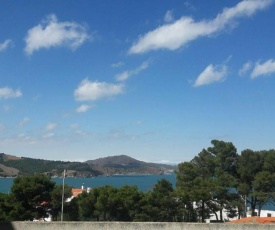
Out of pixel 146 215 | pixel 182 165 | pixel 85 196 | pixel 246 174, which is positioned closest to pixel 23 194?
pixel 85 196

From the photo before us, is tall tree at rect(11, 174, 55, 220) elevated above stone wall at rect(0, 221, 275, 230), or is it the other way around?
tall tree at rect(11, 174, 55, 220)

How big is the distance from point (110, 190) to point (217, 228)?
43.3ft

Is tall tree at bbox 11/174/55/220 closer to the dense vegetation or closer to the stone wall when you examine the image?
the dense vegetation

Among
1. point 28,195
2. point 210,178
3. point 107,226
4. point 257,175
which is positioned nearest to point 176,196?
point 210,178

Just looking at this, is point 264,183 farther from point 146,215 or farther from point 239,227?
point 239,227

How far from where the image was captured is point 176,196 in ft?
93.2

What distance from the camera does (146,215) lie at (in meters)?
27.2

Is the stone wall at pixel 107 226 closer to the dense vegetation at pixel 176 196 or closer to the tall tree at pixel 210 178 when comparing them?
the dense vegetation at pixel 176 196

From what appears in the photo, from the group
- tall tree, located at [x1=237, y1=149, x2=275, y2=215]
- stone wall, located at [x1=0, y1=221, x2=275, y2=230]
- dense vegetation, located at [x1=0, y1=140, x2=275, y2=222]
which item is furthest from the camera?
tall tree, located at [x1=237, y1=149, x2=275, y2=215]

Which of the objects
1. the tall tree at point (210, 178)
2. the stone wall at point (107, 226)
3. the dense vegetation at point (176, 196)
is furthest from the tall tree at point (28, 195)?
the stone wall at point (107, 226)

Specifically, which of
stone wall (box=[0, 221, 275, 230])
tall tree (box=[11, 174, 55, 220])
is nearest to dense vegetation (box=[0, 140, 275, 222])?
tall tree (box=[11, 174, 55, 220])

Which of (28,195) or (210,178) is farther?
(210,178)

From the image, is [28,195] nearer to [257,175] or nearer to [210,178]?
[210,178]

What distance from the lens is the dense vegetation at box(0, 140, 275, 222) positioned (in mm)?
27672
